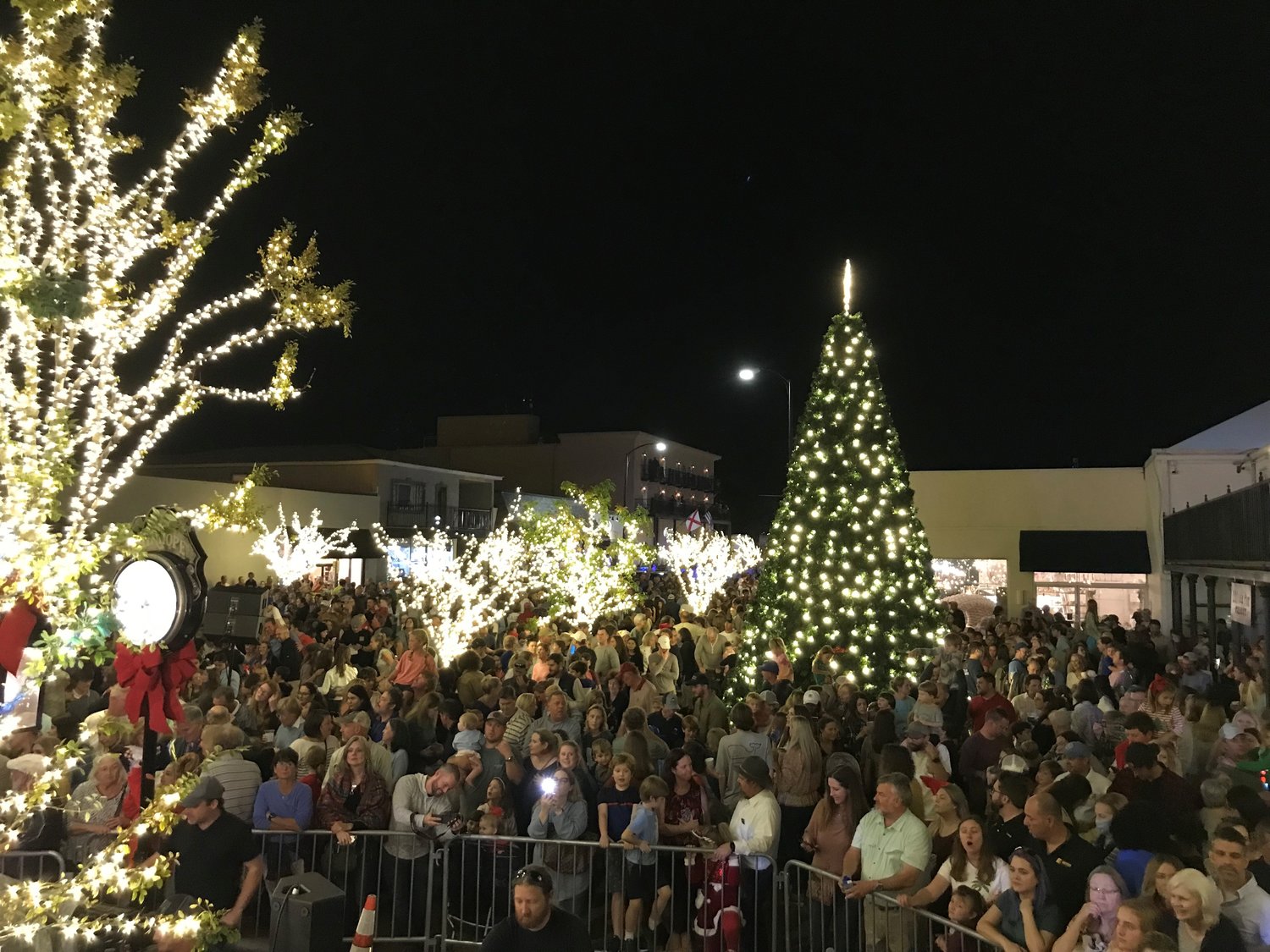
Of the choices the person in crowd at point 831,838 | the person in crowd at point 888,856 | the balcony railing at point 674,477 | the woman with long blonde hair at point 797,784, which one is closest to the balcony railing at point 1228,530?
the woman with long blonde hair at point 797,784

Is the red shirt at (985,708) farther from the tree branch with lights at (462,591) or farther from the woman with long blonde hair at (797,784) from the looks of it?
the tree branch with lights at (462,591)

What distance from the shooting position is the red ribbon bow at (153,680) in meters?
4.70

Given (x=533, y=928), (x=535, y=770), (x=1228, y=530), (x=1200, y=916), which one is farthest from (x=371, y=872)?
(x=1228, y=530)

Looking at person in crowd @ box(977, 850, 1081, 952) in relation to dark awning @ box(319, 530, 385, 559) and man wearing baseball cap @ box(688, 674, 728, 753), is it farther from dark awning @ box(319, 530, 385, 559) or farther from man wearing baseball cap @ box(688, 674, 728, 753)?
dark awning @ box(319, 530, 385, 559)

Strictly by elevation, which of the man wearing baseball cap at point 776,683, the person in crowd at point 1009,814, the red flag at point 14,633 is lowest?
the person in crowd at point 1009,814

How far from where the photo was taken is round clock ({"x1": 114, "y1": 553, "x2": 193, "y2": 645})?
175 inches

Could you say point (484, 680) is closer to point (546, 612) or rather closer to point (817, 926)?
point (817, 926)

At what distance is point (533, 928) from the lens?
4.34m

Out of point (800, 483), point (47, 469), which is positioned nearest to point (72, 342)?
point (47, 469)

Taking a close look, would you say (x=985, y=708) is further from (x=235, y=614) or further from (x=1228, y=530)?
(x=1228, y=530)

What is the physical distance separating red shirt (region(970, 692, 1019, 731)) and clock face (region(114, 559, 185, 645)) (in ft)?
21.9

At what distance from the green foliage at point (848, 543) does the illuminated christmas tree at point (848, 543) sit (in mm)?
13

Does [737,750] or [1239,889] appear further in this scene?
[737,750]

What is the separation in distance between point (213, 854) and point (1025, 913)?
446 cm
